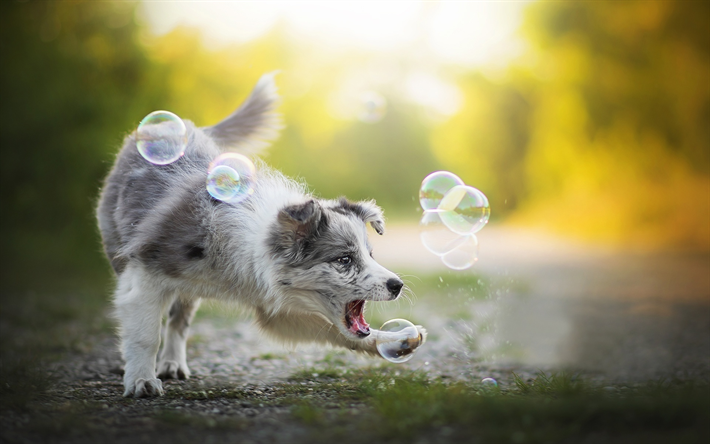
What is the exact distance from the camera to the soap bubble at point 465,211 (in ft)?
18.5

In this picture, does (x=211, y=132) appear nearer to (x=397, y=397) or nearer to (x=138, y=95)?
(x=397, y=397)

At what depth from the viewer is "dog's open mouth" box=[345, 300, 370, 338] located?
4434 millimetres

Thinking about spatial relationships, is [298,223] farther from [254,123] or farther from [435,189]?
[254,123]

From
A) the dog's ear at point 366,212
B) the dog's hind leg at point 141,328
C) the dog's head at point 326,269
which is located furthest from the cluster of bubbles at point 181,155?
the dog's hind leg at point 141,328

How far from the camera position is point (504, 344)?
7.04 metres

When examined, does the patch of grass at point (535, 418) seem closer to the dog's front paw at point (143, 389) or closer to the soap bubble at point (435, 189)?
the dog's front paw at point (143, 389)

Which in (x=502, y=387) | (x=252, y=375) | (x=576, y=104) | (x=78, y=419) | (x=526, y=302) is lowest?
(x=78, y=419)

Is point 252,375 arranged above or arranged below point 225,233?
below

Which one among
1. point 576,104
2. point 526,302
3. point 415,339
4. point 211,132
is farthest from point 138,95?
point 576,104

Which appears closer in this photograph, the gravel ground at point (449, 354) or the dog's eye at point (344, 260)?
the gravel ground at point (449, 354)

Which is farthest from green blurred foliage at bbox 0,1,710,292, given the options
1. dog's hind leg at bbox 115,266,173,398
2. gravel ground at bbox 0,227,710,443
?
dog's hind leg at bbox 115,266,173,398

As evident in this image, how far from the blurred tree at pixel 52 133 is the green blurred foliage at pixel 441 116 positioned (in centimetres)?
3

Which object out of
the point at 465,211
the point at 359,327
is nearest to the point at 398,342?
the point at 359,327

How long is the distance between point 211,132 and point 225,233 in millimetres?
2136
